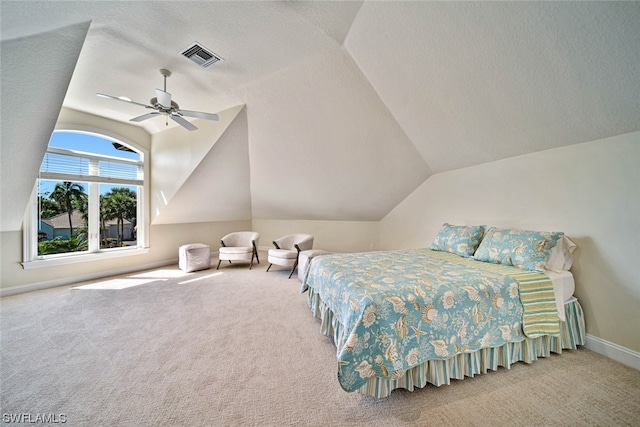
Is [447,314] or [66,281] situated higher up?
[447,314]

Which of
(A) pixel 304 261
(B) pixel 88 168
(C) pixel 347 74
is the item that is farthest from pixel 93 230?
(C) pixel 347 74

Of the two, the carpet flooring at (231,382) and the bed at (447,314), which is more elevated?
the bed at (447,314)

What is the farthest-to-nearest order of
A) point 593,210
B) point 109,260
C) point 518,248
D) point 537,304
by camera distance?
1. point 109,260
2. point 518,248
3. point 593,210
4. point 537,304

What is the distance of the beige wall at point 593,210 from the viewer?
2031 millimetres

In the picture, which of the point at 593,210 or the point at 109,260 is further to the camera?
the point at 109,260

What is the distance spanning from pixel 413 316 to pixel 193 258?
14.8 ft

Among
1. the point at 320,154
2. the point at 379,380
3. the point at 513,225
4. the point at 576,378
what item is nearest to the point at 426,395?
the point at 379,380

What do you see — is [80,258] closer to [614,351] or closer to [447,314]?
[447,314]

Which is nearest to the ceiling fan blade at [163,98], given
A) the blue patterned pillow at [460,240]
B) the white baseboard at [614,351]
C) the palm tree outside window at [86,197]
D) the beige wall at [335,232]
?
the palm tree outside window at [86,197]

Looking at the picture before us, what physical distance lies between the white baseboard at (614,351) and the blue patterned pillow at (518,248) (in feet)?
2.82

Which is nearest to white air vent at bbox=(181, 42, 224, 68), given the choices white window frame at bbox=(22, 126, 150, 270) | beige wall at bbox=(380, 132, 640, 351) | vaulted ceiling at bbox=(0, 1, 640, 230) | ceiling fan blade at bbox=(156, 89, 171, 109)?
vaulted ceiling at bbox=(0, 1, 640, 230)

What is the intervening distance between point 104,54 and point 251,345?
3.35 meters

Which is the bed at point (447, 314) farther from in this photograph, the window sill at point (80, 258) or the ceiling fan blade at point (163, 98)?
the window sill at point (80, 258)

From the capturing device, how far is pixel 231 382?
5.83 feet
